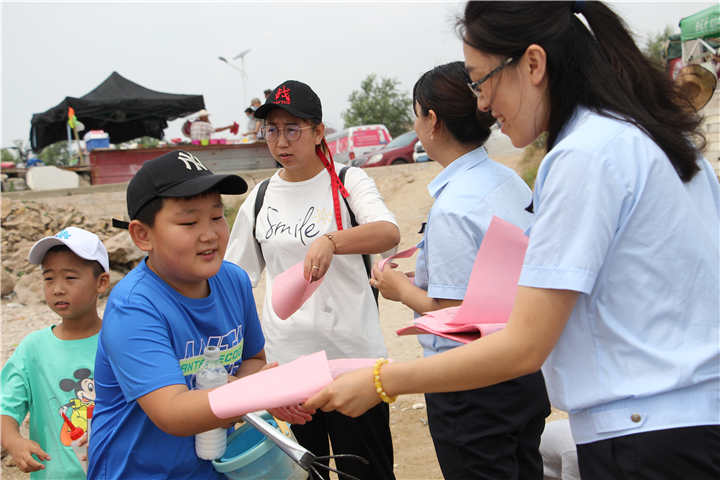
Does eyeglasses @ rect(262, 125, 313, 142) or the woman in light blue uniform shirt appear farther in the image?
eyeglasses @ rect(262, 125, 313, 142)

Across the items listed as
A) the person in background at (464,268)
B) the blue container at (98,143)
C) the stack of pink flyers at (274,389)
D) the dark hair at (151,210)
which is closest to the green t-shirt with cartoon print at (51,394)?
the dark hair at (151,210)

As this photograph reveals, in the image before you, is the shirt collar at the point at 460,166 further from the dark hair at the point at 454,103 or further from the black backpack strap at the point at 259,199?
the black backpack strap at the point at 259,199

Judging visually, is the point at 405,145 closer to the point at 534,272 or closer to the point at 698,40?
the point at 698,40

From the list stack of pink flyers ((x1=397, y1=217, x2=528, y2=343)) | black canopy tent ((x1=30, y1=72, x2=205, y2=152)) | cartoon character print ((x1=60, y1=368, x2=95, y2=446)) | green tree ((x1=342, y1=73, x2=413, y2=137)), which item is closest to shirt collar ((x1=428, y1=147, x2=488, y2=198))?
stack of pink flyers ((x1=397, y1=217, x2=528, y2=343))

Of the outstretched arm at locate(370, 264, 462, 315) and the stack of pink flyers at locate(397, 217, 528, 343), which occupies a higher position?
the stack of pink flyers at locate(397, 217, 528, 343)

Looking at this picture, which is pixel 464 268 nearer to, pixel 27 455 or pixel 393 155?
pixel 27 455

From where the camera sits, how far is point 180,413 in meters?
1.54

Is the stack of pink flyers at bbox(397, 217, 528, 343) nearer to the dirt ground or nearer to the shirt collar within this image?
the shirt collar

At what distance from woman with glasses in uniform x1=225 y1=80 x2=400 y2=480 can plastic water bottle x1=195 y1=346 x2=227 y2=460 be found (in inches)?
41.9

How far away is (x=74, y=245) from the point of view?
2594 millimetres

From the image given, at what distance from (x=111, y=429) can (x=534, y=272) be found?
1266 mm

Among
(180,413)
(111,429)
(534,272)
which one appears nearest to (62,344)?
(111,429)

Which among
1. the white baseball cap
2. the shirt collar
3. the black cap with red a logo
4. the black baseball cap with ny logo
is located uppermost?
the black cap with red a logo

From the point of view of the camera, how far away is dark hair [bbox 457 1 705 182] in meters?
1.32
